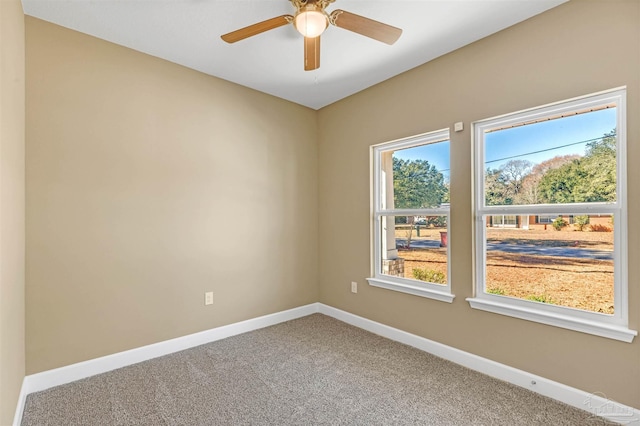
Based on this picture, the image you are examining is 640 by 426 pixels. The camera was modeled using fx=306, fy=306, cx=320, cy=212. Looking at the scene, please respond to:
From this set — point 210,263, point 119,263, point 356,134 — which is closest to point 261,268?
point 210,263

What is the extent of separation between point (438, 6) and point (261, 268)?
2.83m

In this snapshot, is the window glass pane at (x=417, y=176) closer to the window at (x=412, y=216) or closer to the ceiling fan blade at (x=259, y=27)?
the window at (x=412, y=216)

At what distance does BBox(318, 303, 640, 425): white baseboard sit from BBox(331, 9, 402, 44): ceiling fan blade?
2.45 m

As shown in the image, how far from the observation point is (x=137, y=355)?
A: 2.56m

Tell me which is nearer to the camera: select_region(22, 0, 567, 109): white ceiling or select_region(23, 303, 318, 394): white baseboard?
select_region(22, 0, 567, 109): white ceiling

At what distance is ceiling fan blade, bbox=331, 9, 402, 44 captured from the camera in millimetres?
1759

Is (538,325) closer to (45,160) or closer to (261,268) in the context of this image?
(261,268)

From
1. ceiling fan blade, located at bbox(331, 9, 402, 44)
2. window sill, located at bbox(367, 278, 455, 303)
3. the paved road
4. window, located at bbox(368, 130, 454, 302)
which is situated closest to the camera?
ceiling fan blade, located at bbox(331, 9, 402, 44)

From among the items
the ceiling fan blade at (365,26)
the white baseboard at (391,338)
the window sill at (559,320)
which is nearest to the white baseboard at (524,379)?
the white baseboard at (391,338)

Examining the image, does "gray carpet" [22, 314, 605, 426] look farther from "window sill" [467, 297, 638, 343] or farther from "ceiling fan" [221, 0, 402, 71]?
"ceiling fan" [221, 0, 402, 71]

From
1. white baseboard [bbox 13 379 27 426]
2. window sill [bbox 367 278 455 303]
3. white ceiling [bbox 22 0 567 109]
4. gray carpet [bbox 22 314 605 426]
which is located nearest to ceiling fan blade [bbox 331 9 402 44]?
white ceiling [bbox 22 0 567 109]

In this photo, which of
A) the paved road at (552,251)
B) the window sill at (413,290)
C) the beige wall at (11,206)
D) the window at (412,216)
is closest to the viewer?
the beige wall at (11,206)

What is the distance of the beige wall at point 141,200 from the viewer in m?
2.21

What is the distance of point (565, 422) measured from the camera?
5.96 feet
